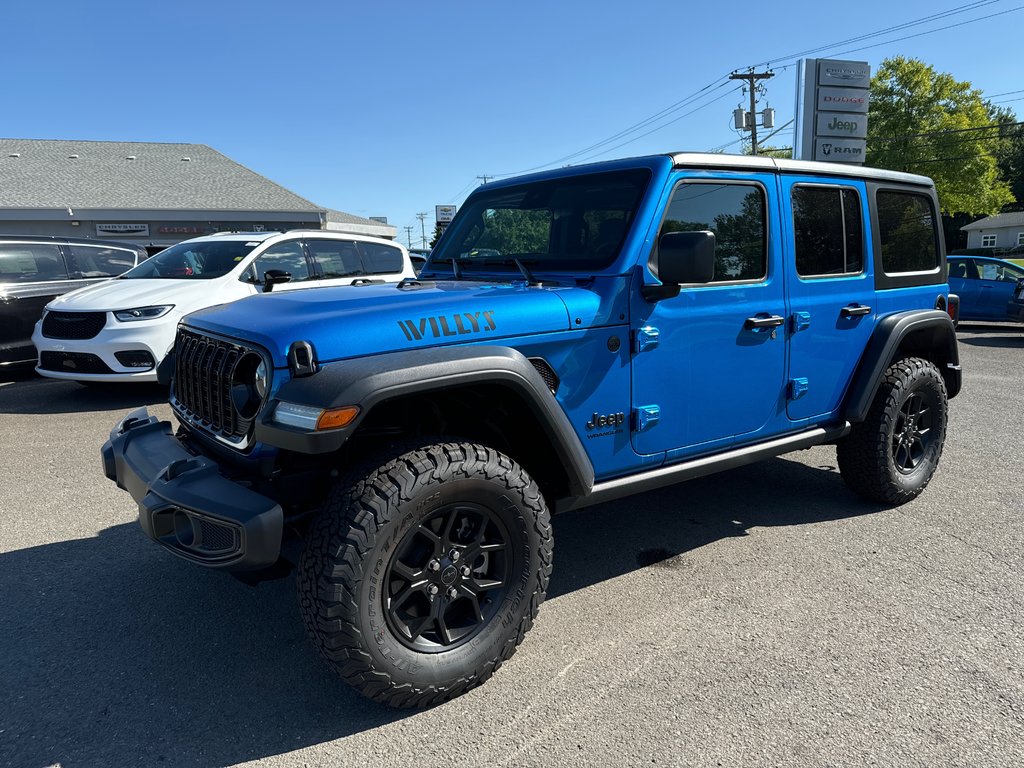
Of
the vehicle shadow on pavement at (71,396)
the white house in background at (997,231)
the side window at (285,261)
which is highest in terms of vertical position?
the white house in background at (997,231)

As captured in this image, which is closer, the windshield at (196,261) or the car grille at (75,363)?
the car grille at (75,363)

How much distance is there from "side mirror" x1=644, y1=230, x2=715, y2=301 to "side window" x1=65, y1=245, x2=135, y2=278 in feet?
28.4

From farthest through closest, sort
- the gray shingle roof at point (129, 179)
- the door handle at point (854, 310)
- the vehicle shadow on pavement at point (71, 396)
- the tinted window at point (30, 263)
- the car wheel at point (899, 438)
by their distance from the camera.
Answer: the gray shingle roof at point (129, 179) → the tinted window at point (30, 263) → the vehicle shadow on pavement at point (71, 396) → the car wheel at point (899, 438) → the door handle at point (854, 310)

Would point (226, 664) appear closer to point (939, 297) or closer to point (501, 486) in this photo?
point (501, 486)

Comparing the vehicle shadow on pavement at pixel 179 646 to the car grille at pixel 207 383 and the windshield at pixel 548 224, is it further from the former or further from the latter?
the windshield at pixel 548 224

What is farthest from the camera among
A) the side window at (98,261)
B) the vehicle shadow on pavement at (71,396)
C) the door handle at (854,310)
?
Answer: the side window at (98,261)

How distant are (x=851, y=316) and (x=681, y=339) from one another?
4.50ft

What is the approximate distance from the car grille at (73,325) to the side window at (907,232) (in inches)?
265

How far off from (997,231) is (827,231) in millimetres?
75533

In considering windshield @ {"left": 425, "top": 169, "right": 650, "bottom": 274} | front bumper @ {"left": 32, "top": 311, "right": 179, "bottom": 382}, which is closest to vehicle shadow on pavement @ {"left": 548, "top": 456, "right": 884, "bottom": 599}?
windshield @ {"left": 425, "top": 169, "right": 650, "bottom": 274}

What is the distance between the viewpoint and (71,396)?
7723mm

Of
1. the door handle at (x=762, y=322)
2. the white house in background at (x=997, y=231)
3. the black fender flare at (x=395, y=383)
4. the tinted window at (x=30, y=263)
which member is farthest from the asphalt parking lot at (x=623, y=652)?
the white house in background at (x=997, y=231)

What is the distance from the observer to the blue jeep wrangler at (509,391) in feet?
7.70

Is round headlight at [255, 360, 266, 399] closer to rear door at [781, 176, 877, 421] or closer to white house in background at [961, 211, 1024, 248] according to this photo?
rear door at [781, 176, 877, 421]
